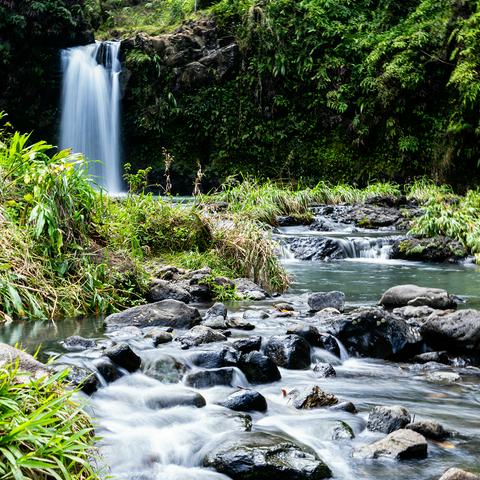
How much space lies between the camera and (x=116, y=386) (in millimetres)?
3834

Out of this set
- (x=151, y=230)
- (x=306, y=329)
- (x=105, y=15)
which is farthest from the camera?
(x=105, y=15)

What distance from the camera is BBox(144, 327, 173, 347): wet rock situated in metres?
4.71

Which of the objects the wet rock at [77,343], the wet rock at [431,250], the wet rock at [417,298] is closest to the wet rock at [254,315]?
the wet rock at [417,298]

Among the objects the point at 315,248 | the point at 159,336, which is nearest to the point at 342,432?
the point at 159,336

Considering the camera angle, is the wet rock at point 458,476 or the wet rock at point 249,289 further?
the wet rock at point 249,289

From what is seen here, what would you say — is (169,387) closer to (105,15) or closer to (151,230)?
(151,230)

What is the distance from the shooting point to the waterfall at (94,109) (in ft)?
73.3

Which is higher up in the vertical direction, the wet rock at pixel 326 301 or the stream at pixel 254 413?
the stream at pixel 254 413

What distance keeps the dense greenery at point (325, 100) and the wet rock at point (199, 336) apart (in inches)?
672

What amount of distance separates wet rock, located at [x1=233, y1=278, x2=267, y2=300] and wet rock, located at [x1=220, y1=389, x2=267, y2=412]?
132 inches

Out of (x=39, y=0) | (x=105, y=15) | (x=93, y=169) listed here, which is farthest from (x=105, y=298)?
(x=105, y=15)

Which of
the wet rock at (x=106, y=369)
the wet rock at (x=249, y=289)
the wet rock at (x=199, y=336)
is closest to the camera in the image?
the wet rock at (x=106, y=369)

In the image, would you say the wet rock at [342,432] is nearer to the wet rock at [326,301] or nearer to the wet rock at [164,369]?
the wet rock at [164,369]

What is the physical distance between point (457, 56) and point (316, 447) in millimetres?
19831
